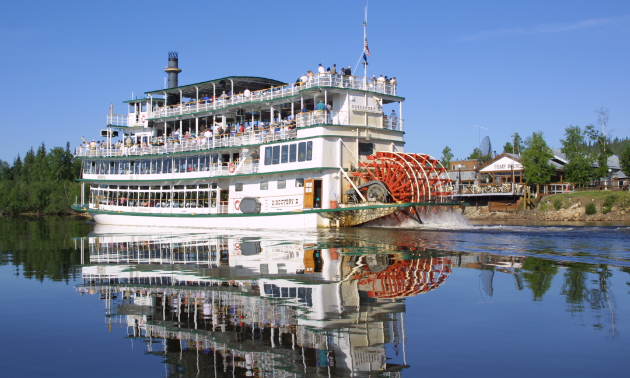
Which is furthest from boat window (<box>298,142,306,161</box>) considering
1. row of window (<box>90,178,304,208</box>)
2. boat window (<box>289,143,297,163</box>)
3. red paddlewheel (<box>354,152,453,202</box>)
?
red paddlewheel (<box>354,152,453,202</box>)

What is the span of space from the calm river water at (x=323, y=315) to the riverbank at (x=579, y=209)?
2782 centimetres

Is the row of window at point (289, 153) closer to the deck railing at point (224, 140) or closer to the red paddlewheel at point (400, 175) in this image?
the deck railing at point (224, 140)

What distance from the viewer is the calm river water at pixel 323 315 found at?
19.5 feet

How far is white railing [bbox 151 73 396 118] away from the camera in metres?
26.5

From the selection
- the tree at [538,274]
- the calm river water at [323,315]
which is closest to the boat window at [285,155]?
the calm river water at [323,315]

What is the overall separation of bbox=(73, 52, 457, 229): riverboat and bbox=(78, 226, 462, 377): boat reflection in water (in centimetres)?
1115

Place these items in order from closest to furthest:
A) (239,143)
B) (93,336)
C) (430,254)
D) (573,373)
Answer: (573,373) → (93,336) → (430,254) → (239,143)

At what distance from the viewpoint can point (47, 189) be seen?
249 feet

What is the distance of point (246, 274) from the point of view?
37.9 ft

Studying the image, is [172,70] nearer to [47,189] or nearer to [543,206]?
[543,206]

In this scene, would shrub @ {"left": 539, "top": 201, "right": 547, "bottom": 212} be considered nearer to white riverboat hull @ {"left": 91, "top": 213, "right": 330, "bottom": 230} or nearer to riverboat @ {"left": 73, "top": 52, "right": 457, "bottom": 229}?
riverboat @ {"left": 73, "top": 52, "right": 457, "bottom": 229}

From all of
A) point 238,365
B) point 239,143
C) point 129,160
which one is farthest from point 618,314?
point 129,160

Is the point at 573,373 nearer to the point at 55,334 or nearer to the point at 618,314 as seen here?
the point at 618,314

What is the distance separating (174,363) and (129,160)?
32168 mm
